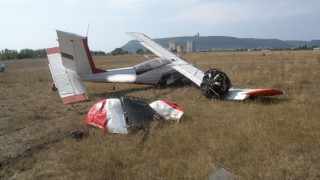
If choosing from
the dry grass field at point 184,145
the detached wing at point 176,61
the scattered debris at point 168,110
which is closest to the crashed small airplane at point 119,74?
the detached wing at point 176,61

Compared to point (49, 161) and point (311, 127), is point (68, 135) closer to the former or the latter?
point (49, 161)

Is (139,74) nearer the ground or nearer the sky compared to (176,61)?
nearer the ground

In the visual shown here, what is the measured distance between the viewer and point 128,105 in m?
6.39

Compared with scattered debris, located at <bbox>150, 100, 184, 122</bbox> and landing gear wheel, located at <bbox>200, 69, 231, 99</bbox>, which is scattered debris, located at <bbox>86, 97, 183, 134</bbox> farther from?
landing gear wheel, located at <bbox>200, 69, 231, 99</bbox>

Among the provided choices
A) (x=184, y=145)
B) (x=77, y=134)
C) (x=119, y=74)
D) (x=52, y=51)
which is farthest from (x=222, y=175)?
(x=52, y=51)

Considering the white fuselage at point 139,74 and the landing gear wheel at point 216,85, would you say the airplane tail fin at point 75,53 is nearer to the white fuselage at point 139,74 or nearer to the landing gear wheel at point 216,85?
the white fuselage at point 139,74

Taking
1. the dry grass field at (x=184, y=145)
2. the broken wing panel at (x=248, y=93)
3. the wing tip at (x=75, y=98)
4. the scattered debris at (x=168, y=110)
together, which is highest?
the wing tip at (x=75, y=98)

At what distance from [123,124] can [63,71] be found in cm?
567

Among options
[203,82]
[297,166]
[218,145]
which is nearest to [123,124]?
[218,145]

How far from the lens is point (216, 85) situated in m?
9.25

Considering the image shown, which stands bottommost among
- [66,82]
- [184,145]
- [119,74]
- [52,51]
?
[184,145]

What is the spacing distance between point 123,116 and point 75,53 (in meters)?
5.57

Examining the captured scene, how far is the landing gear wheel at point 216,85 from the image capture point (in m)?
9.14

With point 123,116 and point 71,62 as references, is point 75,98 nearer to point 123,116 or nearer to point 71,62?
point 123,116
